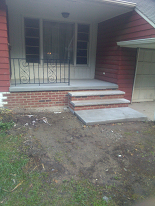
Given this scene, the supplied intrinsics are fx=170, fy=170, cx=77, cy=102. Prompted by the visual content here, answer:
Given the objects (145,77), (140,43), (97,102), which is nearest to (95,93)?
(97,102)

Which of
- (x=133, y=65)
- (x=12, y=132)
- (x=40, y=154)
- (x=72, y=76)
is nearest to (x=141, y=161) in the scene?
(x=40, y=154)

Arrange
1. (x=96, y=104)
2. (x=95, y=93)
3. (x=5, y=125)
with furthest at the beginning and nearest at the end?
(x=95, y=93) < (x=96, y=104) < (x=5, y=125)

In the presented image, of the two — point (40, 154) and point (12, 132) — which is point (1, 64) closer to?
point (12, 132)

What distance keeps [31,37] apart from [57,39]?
40.9 inches

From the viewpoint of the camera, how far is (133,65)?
581 cm

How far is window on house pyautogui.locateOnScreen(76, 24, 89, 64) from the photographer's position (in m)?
6.88

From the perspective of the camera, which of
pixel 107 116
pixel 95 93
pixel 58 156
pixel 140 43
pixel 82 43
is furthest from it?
pixel 82 43

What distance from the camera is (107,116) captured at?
440 cm

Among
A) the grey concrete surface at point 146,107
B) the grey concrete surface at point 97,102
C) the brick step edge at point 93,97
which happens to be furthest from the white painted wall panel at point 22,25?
the grey concrete surface at point 146,107

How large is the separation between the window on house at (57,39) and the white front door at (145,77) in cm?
280

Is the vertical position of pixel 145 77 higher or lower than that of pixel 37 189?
higher

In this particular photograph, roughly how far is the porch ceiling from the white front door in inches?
66.5

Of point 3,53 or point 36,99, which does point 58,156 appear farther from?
point 3,53

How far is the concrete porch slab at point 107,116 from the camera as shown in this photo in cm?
414
